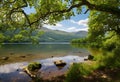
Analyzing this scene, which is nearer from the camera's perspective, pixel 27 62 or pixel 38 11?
pixel 38 11

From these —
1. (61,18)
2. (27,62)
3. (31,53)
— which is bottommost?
(31,53)

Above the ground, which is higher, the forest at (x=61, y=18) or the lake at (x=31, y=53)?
the forest at (x=61, y=18)

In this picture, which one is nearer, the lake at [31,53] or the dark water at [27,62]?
the dark water at [27,62]

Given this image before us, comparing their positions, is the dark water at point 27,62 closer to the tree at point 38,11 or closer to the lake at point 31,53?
the lake at point 31,53

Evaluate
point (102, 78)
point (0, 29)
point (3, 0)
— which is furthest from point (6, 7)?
point (102, 78)

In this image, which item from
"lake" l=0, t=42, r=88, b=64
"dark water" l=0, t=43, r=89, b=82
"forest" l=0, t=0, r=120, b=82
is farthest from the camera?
"lake" l=0, t=42, r=88, b=64

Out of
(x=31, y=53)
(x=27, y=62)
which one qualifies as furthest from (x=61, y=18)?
(x=31, y=53)

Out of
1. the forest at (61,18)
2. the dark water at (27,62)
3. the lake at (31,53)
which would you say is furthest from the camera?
the lake at (31,53)

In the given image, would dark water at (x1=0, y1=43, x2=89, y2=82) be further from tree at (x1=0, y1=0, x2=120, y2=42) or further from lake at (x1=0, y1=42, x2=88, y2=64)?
tree at (x1=0, y1=0, x2=120, y2=42)

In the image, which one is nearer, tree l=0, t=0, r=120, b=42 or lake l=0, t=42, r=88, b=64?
tree l=0, t=0, r=120, b=42

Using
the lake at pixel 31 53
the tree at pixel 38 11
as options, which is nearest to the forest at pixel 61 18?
the tree at pixel 38 11

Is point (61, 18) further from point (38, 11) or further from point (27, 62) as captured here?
point (27, 62)

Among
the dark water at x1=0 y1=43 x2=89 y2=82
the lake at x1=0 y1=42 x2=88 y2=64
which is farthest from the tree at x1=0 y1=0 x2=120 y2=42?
the lake at x1=0 y1=42 x2=88 y2=64

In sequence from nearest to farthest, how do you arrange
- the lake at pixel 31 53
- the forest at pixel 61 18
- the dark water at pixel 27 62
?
the forest at pixel 61 18 → the dark water at pixel 27 62 → the lake at pixel 31 53
